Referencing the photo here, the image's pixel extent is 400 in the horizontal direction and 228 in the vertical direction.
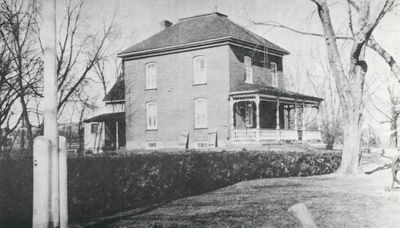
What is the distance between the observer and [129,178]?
809 centimetres

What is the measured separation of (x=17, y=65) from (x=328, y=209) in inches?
238

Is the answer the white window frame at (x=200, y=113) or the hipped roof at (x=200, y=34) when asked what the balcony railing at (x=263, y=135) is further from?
the hipped roof at (x=200, y=34)

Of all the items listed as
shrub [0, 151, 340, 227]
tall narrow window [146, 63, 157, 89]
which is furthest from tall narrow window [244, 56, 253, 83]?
shrub [0, 151, 340, 227]

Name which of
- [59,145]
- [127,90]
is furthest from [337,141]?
[59,145]

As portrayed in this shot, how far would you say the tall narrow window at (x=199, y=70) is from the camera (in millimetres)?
26578

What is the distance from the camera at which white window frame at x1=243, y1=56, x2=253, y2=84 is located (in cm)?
2709

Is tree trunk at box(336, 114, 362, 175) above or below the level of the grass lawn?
above

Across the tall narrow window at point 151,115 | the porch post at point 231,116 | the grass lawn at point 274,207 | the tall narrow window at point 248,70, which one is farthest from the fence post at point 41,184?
the tall narrow window at point 151,115

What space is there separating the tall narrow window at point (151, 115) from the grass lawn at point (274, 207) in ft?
57.3

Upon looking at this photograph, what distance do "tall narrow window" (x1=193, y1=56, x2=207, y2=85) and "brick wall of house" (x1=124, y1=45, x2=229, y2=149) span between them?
20 cm

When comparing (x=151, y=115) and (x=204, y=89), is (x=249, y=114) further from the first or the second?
(x=151, y=115)

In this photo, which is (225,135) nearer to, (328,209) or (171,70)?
(171,70)

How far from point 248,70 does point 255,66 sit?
2.29 feet

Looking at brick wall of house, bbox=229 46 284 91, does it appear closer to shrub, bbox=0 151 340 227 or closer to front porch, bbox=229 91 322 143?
front porch, bbox=229 91 322 143
